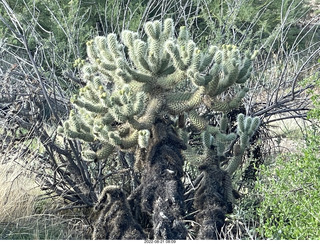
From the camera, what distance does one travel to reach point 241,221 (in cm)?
462

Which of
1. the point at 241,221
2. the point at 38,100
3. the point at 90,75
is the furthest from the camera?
the point at 38,100

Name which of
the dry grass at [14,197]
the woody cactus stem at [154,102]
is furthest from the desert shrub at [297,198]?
the dry grass at [14,197]

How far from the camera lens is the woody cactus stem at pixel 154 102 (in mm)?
4027

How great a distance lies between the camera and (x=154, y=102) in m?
4.27

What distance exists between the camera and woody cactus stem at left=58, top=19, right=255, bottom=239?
4027 millimetres

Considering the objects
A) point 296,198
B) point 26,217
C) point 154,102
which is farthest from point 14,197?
point 296,198

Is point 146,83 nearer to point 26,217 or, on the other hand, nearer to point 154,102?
point 154,102

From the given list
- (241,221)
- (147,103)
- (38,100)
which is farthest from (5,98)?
(241,221)

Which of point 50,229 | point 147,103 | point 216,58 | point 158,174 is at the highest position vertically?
point 216,58

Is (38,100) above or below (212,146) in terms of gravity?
above

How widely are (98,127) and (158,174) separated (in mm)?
600

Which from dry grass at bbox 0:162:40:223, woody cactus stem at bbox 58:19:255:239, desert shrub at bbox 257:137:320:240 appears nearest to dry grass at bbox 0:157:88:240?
dry grass at bbox 0:162:40:223

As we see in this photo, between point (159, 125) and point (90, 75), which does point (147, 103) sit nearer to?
point (159, 125)

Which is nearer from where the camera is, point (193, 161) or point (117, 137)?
point (117, 137)
